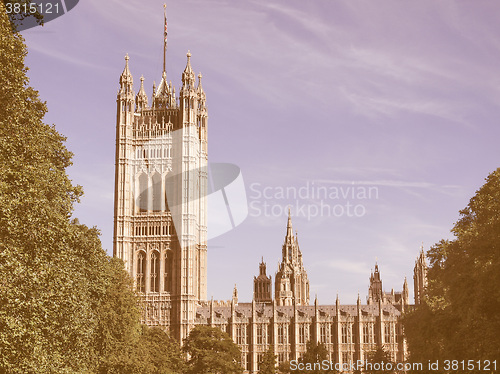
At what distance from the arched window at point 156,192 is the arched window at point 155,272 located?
622cm

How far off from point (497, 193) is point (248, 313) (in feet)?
266

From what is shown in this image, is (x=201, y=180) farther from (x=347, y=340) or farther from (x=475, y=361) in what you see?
(x=475, y=361)

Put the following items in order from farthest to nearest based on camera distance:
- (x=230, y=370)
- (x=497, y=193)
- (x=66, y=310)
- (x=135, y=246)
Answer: (x=135, y=246) < (x=230, y=370) < (x=497, y=193) < (x=66, y=310)

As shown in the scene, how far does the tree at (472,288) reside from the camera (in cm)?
3138

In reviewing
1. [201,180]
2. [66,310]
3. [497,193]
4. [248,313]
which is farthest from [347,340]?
[66,310]

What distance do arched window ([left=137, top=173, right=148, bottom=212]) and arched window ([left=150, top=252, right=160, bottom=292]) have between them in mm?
6480

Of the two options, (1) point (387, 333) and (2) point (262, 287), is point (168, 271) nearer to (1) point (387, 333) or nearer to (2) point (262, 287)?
(1) point (387, 333)

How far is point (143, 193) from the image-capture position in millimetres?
105125

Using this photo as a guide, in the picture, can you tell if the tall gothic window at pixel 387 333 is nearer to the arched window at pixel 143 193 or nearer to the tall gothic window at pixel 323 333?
the tall gothic window at pixel 323 333

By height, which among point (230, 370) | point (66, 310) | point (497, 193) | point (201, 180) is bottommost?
point (230, 370)

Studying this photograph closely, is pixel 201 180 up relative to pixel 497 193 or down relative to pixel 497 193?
up

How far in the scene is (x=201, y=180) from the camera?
107062 millimetres

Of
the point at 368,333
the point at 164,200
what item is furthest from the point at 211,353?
the point at 368,333

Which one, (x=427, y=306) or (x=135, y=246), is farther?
(x=135, y=246)
